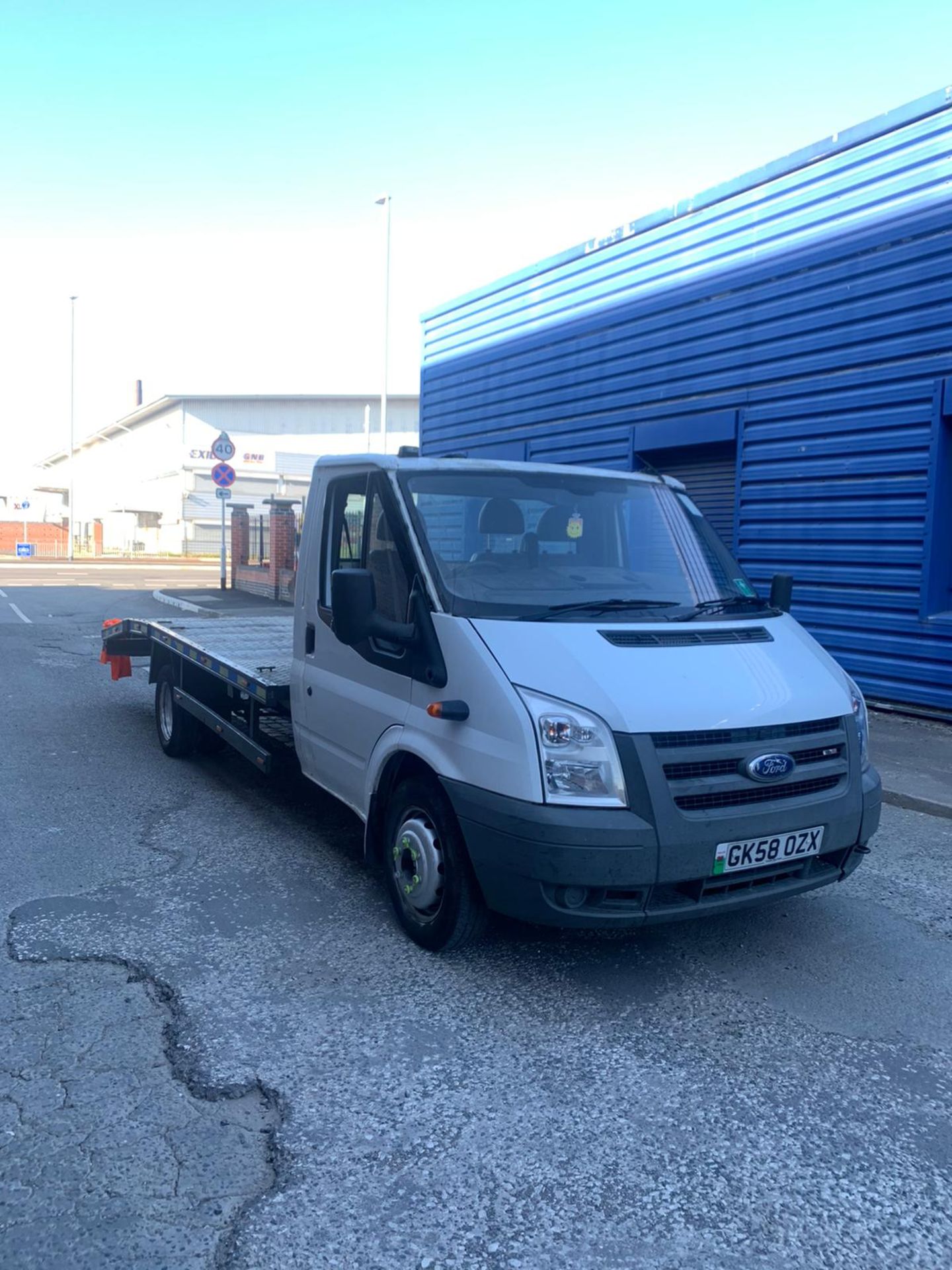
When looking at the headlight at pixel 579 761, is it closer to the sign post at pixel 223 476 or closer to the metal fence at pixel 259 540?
the sign post at pixel 223 476

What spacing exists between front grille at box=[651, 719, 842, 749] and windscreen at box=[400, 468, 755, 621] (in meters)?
0.71

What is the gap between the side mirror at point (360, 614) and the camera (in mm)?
4055

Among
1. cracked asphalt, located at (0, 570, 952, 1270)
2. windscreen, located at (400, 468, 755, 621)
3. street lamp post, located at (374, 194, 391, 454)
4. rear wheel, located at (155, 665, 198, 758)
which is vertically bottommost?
cracked asphalt, located at (0, 570, 952, 1270)

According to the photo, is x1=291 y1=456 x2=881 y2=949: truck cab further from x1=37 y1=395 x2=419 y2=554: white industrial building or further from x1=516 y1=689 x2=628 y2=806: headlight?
x1=37 y1=395 x2=419 y2=554: white industrial building

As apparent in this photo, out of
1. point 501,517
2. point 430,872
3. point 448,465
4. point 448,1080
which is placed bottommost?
point 448,1080

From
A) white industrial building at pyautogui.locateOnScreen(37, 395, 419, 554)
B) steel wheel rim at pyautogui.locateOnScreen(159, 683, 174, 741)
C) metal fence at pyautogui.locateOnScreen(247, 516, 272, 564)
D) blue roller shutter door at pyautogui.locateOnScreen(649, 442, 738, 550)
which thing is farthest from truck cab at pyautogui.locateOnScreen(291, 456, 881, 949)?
white industrial building at pyautogui.locateOnScreen(37, 395, 419, 554)

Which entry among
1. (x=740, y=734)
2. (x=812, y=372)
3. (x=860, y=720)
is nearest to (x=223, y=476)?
(x=812, y=372)

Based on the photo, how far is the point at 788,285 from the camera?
1014 centimetres

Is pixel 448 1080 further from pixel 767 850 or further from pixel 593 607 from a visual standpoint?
pixel 593 607

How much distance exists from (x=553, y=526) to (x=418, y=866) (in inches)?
66.5

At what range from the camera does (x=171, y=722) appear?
7.59 metres

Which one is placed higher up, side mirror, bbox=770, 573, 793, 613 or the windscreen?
the windscreen

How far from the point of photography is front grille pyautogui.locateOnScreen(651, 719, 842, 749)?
3559 mm

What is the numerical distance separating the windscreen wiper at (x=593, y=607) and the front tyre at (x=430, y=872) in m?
0.78
